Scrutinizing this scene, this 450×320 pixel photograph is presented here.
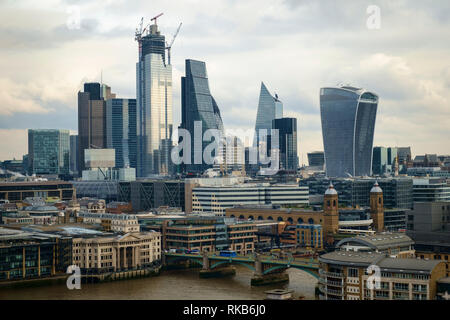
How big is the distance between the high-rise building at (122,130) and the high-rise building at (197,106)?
56.1 feet

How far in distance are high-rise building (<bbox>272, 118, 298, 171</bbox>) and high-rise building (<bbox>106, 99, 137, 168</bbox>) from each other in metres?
23.7

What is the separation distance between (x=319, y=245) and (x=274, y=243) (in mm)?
3677

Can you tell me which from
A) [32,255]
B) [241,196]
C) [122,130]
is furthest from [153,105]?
[32,255]

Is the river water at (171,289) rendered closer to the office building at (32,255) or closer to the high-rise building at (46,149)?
the office building at (32,255)

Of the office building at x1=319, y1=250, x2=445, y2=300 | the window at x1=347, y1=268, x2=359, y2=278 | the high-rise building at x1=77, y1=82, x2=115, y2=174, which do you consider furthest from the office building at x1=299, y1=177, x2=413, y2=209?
the high-rise building at x1=77, y1=82, x2=115, y2=174

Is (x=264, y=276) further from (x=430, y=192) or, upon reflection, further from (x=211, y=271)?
(x=430, y=192)

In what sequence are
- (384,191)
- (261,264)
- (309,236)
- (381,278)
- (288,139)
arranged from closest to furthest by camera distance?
(381,278) < (261,264) < (309,236) < (384,191) < (288,139)

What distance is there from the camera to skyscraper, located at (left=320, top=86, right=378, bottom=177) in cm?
7650

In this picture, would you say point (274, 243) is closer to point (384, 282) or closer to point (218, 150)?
point (384, 282)

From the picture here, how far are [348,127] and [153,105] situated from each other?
A: 155ft

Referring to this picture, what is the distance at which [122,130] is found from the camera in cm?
12156

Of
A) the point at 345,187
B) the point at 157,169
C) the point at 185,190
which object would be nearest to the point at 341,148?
the point at 345,187

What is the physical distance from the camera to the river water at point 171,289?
26.9m

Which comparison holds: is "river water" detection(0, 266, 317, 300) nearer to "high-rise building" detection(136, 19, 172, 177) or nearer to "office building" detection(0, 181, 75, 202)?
"office building" detection(0, 181, 75, 202)
